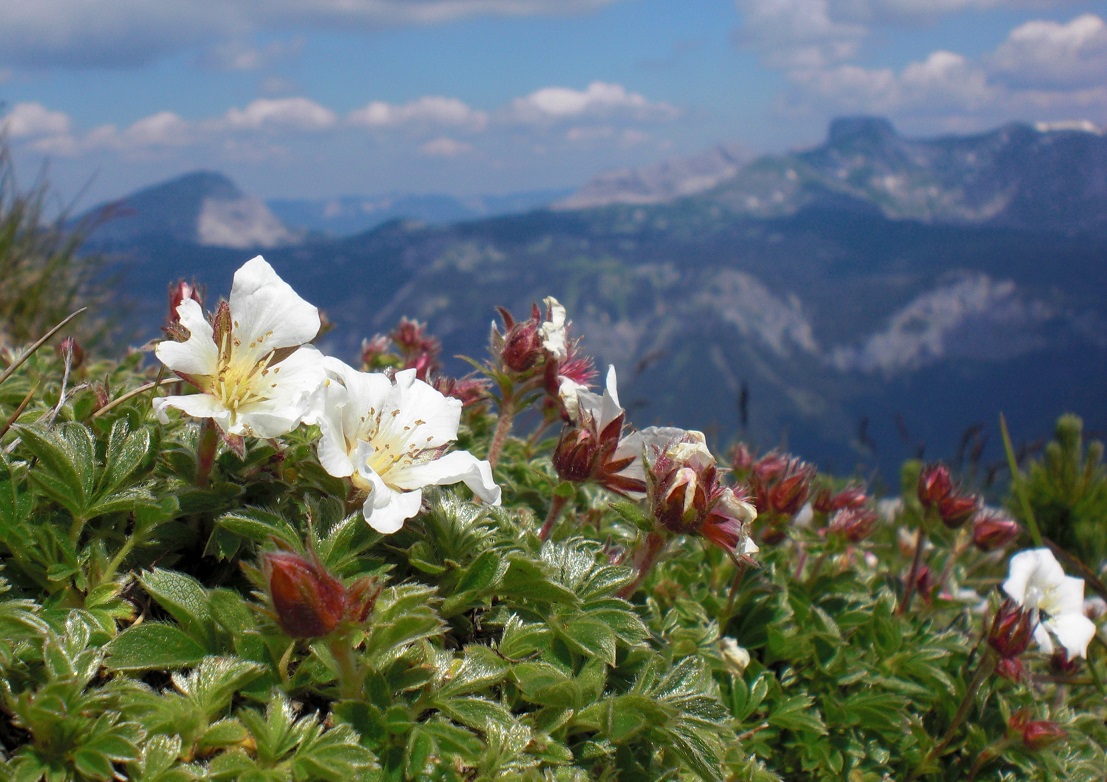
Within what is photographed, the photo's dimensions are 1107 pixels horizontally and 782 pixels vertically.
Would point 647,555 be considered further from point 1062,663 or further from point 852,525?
point 1062,663

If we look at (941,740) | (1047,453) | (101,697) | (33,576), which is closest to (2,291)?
(33,576)

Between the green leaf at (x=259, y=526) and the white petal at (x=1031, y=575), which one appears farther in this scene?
the white petal at (x=1031, y=575)

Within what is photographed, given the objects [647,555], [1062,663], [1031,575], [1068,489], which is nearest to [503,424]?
[647,555]

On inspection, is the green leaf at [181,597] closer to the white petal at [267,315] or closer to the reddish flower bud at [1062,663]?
the white petal at [267,315]

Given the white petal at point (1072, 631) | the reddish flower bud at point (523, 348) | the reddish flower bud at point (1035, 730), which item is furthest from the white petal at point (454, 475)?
the white petal at point (1072, 631)

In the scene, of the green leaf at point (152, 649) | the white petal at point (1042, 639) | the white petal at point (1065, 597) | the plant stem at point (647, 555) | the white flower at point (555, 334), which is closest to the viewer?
the green leaf at point (152, 649)
